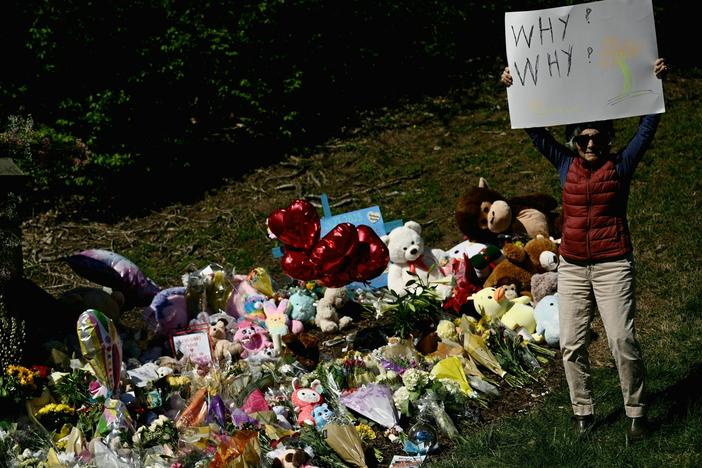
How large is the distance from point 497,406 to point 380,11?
6.88 meters

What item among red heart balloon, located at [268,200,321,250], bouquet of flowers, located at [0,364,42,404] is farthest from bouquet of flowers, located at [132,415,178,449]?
red heart balloon, located at [268,200,321,250]

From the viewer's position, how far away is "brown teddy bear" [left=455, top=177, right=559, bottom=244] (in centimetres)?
661

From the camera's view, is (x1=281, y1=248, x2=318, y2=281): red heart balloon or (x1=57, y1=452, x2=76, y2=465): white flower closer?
(x1=57, y1=452, x2=76, y2=465): white flower

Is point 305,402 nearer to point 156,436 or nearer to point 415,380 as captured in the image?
point 415,380

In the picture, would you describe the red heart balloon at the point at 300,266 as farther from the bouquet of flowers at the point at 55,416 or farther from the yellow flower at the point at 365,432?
the bouquet of flowers at the point at 55,416

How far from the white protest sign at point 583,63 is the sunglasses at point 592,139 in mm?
92

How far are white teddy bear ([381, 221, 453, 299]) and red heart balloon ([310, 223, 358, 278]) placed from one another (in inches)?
30.0

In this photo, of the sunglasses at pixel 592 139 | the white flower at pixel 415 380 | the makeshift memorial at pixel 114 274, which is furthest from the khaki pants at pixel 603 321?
the makeshift memorial at pixel 114 274

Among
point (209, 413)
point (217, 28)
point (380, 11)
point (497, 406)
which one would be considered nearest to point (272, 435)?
point (209, 413)

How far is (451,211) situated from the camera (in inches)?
324

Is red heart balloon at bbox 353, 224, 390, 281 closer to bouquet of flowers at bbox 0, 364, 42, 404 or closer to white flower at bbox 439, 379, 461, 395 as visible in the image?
white flower at bbox 439, 379, 461, 395

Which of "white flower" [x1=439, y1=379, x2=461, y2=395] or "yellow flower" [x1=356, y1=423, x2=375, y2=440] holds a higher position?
"white flower" [x1=439, y1=379, x2=461, y2=395]

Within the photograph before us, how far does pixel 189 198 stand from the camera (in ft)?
Answer: 30.6

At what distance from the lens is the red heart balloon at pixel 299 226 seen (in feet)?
19.8
